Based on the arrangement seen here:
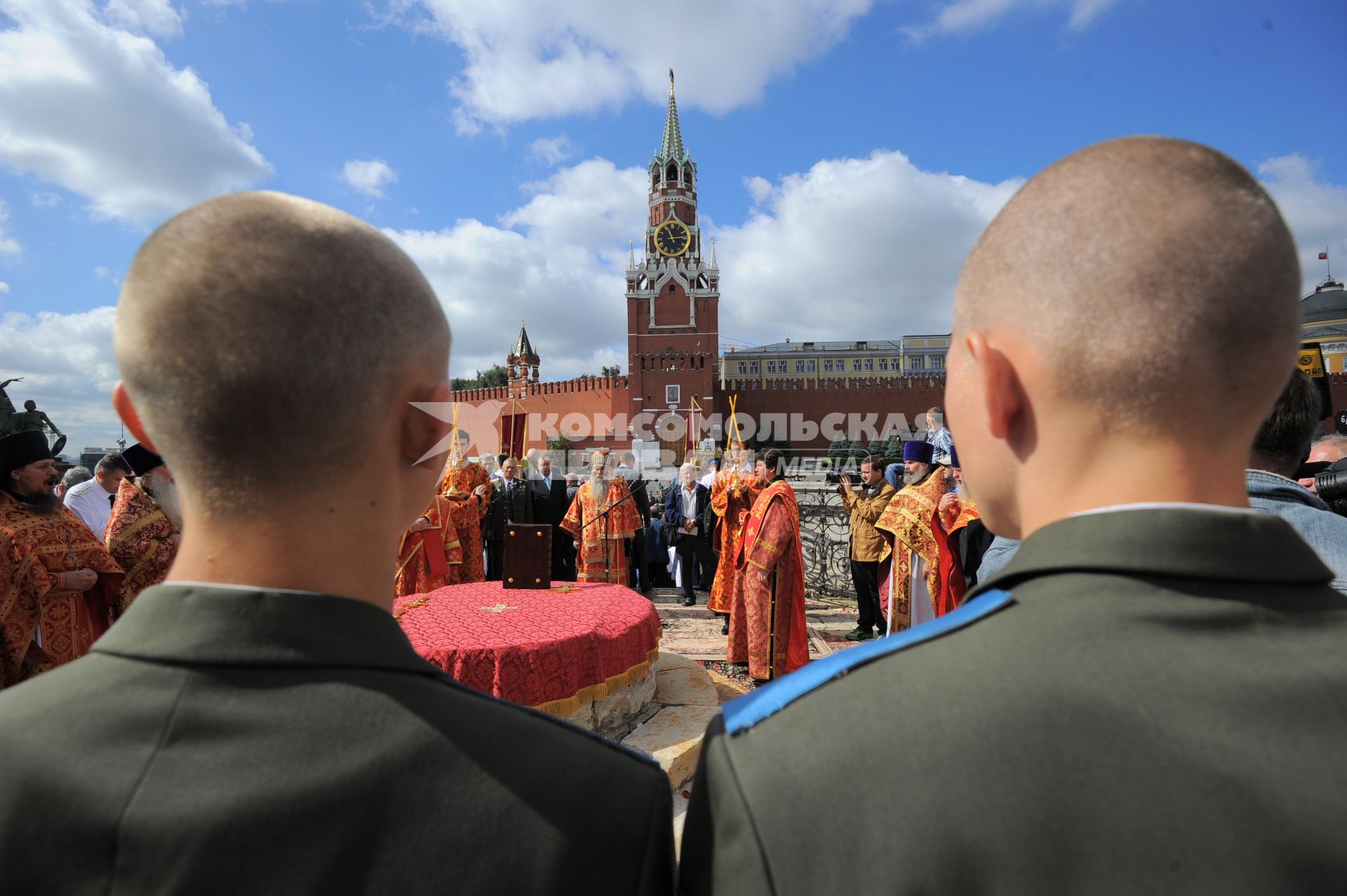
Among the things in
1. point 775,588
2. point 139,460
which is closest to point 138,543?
point 139,460

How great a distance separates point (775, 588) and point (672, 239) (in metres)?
49.4

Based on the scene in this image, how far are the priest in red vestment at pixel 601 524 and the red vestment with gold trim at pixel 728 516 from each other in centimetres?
126

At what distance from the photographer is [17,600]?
3.74m

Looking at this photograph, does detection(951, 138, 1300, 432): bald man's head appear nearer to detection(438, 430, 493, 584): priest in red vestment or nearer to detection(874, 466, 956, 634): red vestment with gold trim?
detection(874, 466, 956, 634): red vestment with gold trim

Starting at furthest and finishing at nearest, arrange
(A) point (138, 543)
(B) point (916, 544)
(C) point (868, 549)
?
(C) point (868, 549) < (B) point (916, 544) < (A) point (138, 543)

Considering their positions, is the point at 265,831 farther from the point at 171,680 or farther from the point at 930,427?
the point at 930,427

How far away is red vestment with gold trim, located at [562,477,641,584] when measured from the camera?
8.72m

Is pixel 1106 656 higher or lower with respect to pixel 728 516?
higher

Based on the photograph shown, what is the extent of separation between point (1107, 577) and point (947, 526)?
529cm

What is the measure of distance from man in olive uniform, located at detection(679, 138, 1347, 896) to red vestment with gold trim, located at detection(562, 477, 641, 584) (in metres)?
7.82

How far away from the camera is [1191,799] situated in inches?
23.8

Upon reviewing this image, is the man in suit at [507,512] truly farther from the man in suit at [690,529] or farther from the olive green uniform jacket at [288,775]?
the olive green uniform jacket at [288,775]

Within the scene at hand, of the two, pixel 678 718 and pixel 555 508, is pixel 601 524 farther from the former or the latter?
pixel 678 718

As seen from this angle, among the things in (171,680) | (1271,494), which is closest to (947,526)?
(1271,494)
